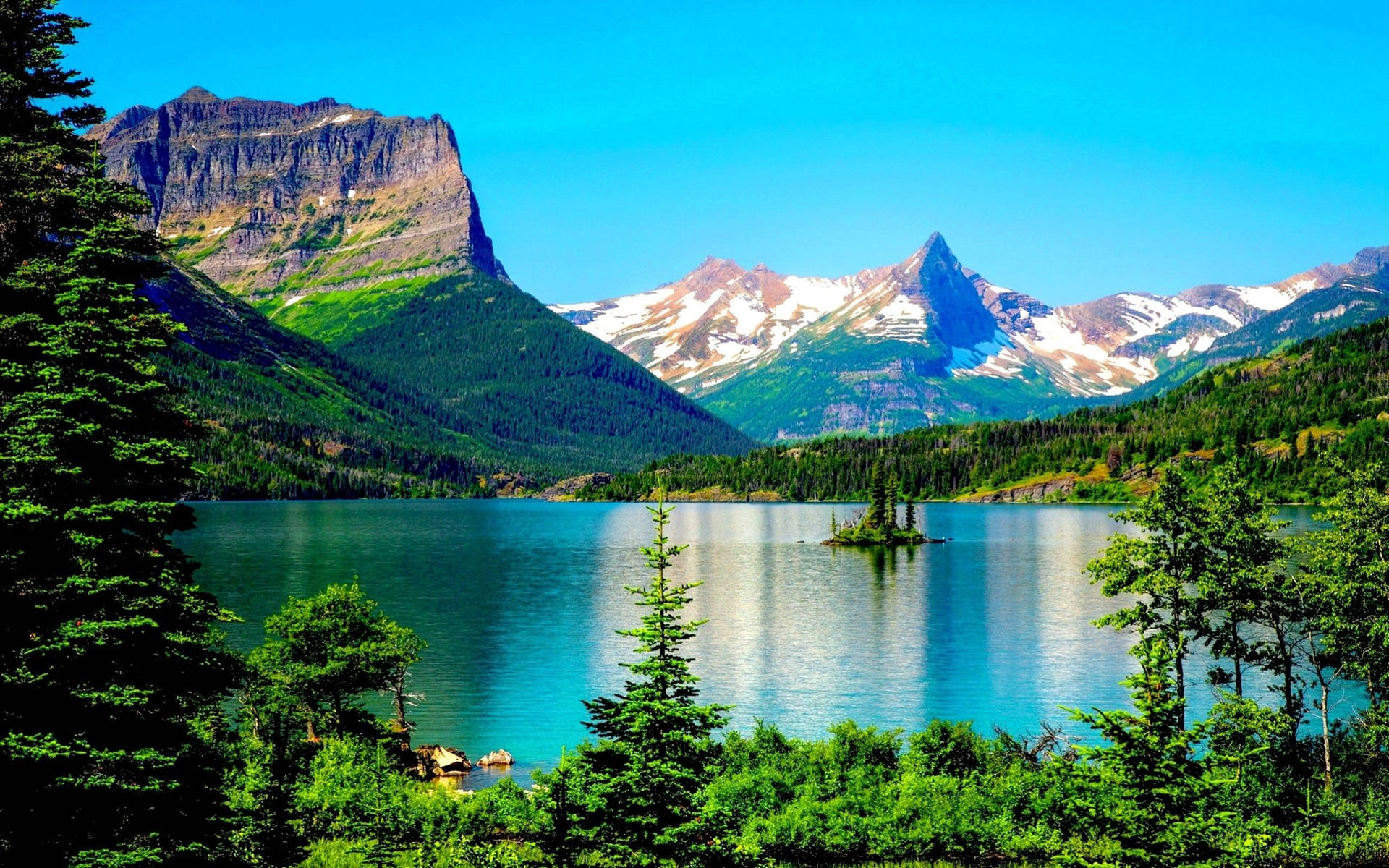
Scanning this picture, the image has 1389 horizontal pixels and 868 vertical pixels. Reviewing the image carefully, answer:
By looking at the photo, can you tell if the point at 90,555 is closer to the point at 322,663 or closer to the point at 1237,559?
the point at 322,663

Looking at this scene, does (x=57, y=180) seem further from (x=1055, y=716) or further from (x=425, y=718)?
(x=1055, y=716)

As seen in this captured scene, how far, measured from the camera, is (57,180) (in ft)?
101

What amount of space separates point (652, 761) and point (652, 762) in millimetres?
254

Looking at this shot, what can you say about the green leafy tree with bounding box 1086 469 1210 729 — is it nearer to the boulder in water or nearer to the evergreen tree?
the evergreen tree

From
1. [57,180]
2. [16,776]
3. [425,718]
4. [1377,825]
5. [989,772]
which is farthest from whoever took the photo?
[425,718]

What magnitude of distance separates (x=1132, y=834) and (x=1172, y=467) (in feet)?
94.1

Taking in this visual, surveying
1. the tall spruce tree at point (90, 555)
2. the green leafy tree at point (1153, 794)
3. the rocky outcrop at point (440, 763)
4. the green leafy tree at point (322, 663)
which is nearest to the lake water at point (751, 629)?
the rocky outcrop at point (440, 763)

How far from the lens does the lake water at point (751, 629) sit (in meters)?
70.8

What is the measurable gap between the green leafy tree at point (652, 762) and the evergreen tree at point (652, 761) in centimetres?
2

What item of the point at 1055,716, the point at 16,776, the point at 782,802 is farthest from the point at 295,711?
the point at 1055,716

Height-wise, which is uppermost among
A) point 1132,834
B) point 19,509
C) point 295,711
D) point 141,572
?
point 19,509

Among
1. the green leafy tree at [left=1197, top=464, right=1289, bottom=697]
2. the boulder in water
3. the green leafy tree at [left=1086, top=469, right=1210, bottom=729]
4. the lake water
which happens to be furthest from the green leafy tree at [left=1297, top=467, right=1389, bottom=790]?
the boulder in water

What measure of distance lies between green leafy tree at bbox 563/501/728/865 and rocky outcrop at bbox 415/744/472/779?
31583mm

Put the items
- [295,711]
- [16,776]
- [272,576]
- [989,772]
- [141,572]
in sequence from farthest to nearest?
1. [272,576]
2. [295,711]
3. [989,772]
4. [141,572]
5. [16,776]
